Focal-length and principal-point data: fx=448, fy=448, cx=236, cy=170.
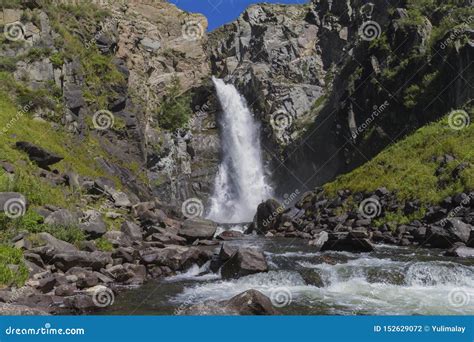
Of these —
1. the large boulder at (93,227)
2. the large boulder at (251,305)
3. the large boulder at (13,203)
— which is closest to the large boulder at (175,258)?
the large boulder at (93,227)

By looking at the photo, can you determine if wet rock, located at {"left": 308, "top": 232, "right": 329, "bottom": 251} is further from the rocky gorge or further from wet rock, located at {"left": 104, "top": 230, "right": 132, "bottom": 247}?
wet rock, located at {"left": 104, "top": 230, "right": 132, "bottom": 247}

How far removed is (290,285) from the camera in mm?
15695

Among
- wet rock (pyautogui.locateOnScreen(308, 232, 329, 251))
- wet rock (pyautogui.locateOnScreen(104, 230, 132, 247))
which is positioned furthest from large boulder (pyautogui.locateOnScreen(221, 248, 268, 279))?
wet rock (pyautogui.locateOnScreen(308, 232, 329, 251))

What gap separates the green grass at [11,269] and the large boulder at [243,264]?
708 cm

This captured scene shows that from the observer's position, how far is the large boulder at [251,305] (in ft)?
35.3

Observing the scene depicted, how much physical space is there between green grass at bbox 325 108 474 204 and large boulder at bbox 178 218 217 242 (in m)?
13.2

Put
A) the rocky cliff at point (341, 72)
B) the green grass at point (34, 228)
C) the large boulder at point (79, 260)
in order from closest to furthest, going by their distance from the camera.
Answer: the large boulder at point (79, 260)
the green grass at point (34, 228)
the rocky cliff at point (341, 72)

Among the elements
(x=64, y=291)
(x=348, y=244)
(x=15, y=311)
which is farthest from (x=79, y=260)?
(x=348, y=244)

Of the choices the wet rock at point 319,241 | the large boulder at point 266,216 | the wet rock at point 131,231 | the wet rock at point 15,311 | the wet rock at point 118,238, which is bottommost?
the wet rock at point 15,311

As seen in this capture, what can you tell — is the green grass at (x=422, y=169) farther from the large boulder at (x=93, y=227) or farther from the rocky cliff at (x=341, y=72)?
the large boulder at (x=93, y=227)

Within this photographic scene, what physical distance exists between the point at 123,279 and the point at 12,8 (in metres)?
29.7

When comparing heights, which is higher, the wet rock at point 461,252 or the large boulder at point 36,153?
the large boulder at point 36,153

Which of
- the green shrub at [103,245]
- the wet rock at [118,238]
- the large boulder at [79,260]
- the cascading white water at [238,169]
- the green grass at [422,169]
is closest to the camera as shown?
the large boulder at [79,260]

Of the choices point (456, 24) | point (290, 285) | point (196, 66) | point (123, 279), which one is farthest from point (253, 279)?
point (196, 66)
